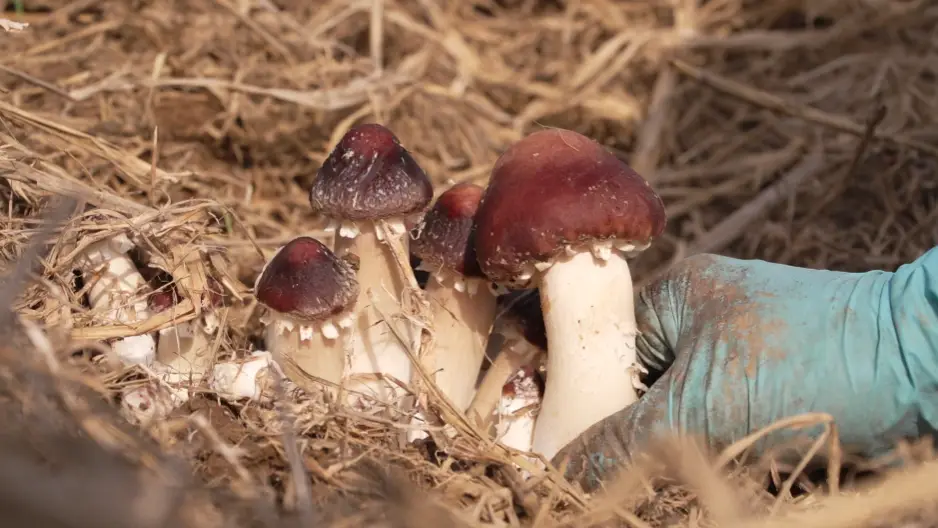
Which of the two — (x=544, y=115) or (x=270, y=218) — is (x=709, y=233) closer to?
(x=544, y=115)

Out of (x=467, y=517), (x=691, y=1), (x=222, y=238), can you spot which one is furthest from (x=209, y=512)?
(x=691, y=1)

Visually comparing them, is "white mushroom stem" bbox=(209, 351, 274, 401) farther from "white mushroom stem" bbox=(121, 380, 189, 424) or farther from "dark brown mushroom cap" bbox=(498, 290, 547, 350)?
"dark brown mushroom cap" bbox=(498, 290, 547, 350)

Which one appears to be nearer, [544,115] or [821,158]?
[821,158]

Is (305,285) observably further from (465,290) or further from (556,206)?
(556,206)

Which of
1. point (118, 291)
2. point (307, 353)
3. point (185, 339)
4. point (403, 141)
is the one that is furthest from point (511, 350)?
point (403, 141)

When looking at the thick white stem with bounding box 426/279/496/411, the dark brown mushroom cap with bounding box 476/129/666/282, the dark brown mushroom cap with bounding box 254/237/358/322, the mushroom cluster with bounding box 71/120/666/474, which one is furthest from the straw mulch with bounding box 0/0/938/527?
the dark brown mushroom cap with bounding box 476/129/666/282

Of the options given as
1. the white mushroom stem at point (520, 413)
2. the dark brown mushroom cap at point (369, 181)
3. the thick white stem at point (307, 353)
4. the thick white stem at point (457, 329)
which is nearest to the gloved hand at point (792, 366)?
the white mushroom stem at point (520, 413)
